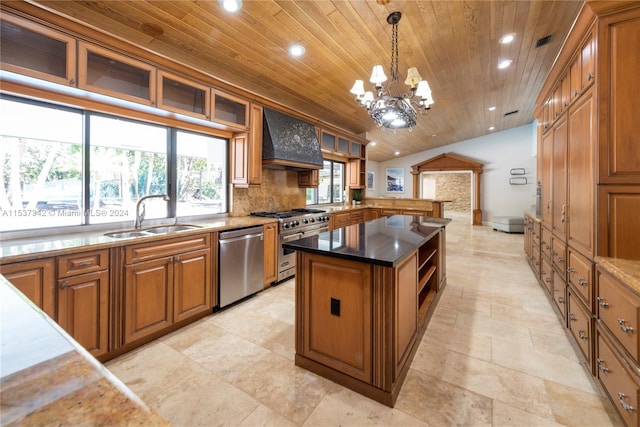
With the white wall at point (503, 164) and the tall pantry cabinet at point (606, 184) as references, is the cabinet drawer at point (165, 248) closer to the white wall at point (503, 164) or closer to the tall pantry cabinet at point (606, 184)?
the tall pantry cabinet at point (606, 184)

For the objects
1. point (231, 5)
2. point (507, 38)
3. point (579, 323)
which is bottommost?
point (579, 323)

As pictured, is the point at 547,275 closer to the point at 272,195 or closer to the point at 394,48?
the point at 394,48

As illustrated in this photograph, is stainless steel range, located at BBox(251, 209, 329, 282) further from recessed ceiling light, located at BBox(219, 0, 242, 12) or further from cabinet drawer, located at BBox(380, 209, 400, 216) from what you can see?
cabinet drawer, located at BBox(380, 209, 400, 216)

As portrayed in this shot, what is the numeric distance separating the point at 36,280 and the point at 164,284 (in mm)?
807

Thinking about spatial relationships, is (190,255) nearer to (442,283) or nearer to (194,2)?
(194,2)

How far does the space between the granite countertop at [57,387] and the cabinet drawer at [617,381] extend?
2062 millimetres

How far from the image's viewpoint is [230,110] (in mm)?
3236

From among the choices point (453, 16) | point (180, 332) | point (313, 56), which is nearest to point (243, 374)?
point (180, 332)

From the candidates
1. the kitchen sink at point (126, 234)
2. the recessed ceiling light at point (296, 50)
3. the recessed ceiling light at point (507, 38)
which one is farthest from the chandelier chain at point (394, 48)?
the kitchen sink at point (126, 234)

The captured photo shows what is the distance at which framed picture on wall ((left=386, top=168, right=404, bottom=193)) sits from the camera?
11.4 m

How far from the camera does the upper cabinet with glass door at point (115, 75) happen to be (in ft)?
6.65

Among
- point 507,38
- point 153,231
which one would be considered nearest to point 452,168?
point 507,38

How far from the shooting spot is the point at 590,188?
6.14ft

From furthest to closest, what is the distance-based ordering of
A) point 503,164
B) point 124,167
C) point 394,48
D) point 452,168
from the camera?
1. point 452,168
2. point 503,164
3. point 394,48
4. point 124,167
